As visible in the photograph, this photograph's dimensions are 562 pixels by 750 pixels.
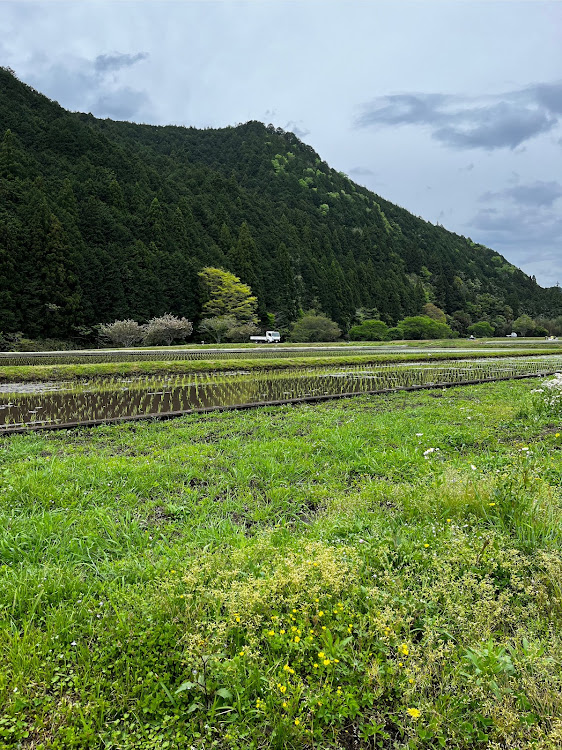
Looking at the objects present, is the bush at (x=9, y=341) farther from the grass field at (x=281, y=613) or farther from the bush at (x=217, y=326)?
the grass field at (x=281, y=613)

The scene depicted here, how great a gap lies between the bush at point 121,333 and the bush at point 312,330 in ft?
61.7

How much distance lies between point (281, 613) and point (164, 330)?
3894cm

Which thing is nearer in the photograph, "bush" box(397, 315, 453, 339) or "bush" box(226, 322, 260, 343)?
"bush" box(226, 322, 260, 343)

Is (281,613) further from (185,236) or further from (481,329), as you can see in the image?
(481,329)

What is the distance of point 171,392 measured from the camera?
11508 millimetres

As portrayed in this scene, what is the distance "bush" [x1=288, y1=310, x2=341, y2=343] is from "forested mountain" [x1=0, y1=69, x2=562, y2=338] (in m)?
5.51

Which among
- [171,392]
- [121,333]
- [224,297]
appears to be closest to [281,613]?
[171,392]

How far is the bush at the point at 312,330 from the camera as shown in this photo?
162ft

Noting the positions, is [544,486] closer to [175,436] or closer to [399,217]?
[175,436]

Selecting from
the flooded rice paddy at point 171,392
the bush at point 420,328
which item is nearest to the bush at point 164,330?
the flooded rice paddy at point 171,392

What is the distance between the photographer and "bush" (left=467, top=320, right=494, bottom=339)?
7276 cm

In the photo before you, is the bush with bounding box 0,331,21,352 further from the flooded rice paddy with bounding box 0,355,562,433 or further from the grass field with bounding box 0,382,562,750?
the grass field with bounding box 0,382,562,750

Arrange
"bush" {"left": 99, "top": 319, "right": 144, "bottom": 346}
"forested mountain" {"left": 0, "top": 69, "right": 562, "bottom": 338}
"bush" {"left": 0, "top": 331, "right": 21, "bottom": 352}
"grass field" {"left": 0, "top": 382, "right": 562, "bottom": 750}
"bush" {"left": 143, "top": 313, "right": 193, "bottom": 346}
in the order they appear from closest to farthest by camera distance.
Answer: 1. "grass field" {"left": 0, "top": 382, "right": 562, "bottom": 750}
2. "bush" {"left": 0, "top": 331, "right": 21, "bottom": 352}
3. "bush" {"left": 99, "top": 319, "right": 144, "bottom": 346}
4. "forested mountain" {"left": 0, "top": 69, "right": 562, "bottom": 338}
5. "bush" {"left": 143, "top": 313, "right": 193, "bottom": 346}

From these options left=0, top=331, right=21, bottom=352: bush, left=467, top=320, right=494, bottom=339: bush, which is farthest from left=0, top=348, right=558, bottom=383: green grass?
left=467, top=320, right=494, bottom=339: bush
